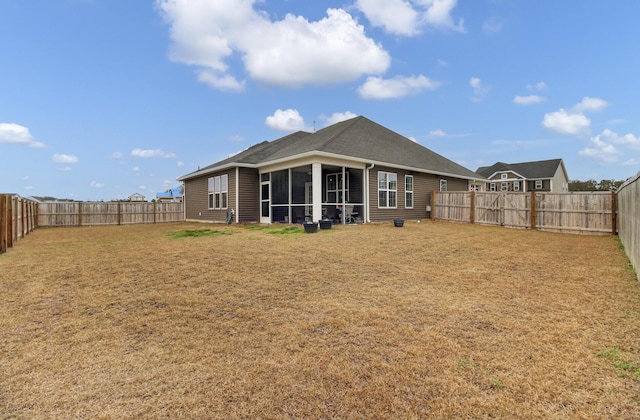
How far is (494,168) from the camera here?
4209cm

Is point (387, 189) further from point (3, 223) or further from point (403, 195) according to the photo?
point (3, 223)

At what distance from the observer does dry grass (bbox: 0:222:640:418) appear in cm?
183

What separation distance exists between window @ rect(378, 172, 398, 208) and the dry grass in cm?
903

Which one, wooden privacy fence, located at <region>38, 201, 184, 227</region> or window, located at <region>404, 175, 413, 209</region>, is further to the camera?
wooden privacy fence, located at <region>38, 201, 184, 227</region>

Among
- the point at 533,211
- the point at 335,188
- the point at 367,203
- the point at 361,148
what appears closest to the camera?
the point at 533,211

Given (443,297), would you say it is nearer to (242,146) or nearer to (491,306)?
(491,306)

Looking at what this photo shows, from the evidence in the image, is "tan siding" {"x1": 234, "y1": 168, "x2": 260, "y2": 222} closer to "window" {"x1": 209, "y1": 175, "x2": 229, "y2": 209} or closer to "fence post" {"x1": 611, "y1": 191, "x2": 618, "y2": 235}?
"window" {"x1": 209, "y1": 175, "x2": 229, "y2": 209}

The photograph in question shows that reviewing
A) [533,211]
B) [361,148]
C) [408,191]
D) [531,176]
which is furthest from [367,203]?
[531,176]

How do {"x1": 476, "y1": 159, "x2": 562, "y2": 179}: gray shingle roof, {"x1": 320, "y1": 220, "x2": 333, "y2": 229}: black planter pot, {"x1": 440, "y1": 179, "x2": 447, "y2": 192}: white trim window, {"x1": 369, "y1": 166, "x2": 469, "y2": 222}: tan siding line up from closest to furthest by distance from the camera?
{"x1": 320, "y1": 220, "x2": 333, "y2": 229}: black planter pot < {"x1": 369, "y1": 166, "x2": 469, "y2": 222}: tan siding < {"x1": 440, "y1": 179, "x2": 447, "y2": 192}: white trim window < {"x1": 476, "y1": 159, "x2": 562, "y2": 179}: gray shingle roof

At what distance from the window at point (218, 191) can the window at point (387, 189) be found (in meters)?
7.76

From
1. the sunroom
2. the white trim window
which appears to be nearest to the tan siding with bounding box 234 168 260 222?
the sunroom

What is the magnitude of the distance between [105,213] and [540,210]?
22.2 m

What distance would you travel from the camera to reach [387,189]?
14.6m

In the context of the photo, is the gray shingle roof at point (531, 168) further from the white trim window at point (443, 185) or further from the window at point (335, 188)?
the window at point (335, 188)
